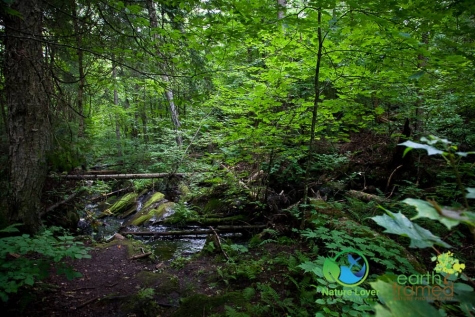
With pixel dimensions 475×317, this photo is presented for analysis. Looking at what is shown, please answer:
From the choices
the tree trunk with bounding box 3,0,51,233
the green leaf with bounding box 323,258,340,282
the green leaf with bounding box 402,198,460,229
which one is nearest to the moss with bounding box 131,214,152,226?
the tree trunk with bounding box 3,0,51,233

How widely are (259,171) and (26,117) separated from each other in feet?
19.3

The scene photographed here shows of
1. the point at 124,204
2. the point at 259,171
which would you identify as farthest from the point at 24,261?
the point at 124,204

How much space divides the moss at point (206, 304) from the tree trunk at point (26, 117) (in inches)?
135

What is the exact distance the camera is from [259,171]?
7887mm

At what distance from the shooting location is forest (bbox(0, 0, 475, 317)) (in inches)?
102

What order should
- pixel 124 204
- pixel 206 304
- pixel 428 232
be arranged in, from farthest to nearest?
pixel 124 204 < pixel 206 304 < pixel 428 232

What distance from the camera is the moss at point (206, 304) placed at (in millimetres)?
3467

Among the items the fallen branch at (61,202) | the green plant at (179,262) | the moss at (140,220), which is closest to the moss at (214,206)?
the moss at (140,220)

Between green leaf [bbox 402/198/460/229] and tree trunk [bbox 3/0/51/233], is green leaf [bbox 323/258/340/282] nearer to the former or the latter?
green leaf [bbox 402/198/460/229]

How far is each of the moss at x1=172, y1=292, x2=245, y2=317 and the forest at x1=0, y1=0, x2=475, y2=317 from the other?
30mm

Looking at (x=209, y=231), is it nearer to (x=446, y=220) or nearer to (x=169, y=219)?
(x=169, y=219)

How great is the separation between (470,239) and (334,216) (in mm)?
2509

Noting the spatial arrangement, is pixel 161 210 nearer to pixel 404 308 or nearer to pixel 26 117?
pixel 26 117

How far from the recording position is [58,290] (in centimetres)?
406
